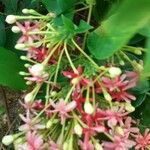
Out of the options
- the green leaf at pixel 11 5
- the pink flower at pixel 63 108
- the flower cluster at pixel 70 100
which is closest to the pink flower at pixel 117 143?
the flower cluster at pixel 70 100

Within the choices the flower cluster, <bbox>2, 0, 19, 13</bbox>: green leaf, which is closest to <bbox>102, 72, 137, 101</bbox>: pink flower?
the flower cluster

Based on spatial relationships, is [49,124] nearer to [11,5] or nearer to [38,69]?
[38,69]

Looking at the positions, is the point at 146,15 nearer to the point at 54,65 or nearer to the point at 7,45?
the point at 54,65

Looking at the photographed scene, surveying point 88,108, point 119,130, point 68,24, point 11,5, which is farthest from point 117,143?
point 11,5

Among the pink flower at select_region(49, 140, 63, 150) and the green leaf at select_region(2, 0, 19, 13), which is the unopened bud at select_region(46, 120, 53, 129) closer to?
the pink flower at select_region(49, 140, 63, 150)

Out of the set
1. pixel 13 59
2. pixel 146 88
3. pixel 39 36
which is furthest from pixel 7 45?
pixel 146 88

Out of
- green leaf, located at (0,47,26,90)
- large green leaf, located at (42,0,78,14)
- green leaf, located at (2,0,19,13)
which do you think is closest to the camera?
large green leaf, located at (42,0,78,14)

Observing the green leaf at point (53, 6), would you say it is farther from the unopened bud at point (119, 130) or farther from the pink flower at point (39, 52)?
the unopened bud at point (119, 130)
